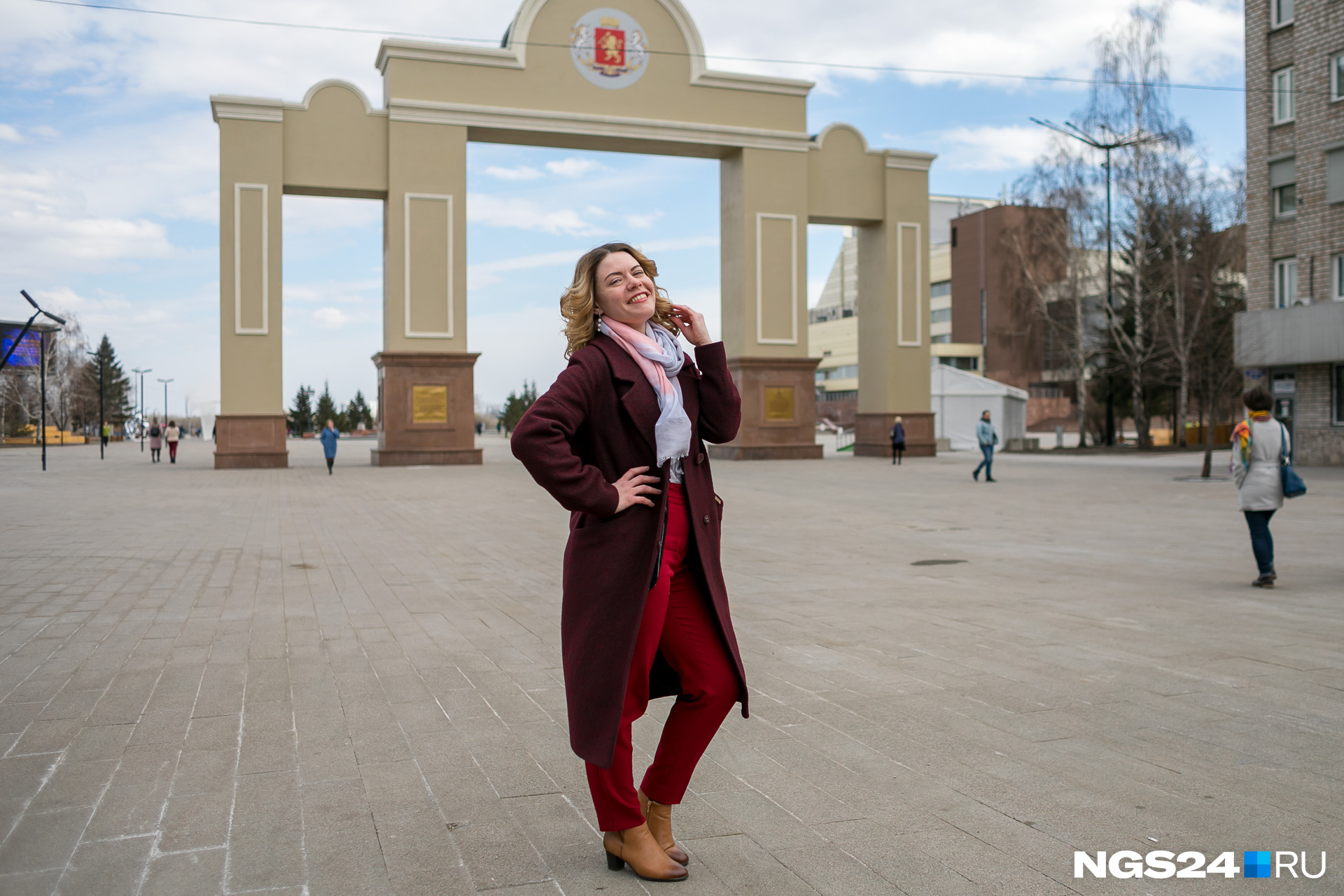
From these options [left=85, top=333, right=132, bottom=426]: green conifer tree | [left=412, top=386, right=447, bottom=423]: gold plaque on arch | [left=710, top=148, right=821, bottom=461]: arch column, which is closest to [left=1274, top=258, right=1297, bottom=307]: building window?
[left=710, top=148, right=821, bottom=461]: arch column

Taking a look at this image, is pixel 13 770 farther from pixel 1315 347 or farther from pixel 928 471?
pixel 1315 347

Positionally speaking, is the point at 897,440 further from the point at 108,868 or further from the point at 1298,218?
the point at 108,868

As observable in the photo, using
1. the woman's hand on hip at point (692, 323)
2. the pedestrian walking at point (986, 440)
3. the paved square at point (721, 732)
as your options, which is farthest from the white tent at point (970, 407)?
the woman's hand on hip at point (692, 323)

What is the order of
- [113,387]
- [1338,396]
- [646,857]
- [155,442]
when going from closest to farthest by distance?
1. [646,857]
2. [1338,396]
3. [155,442]
4. [113,387]

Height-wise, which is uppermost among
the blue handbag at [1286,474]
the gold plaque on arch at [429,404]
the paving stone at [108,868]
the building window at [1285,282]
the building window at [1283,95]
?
the building window at [1283,95]

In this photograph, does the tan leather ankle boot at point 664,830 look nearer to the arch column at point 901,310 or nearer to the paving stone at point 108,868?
the paving stone at point 108,868

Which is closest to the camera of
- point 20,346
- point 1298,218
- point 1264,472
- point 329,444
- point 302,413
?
point 1264,472

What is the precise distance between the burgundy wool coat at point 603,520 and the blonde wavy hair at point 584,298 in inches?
2.4

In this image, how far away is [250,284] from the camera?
30.6m

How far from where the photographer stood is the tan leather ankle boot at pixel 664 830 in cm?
321

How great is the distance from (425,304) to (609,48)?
9.78m

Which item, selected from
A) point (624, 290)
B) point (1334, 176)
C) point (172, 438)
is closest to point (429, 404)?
point (172, 438)

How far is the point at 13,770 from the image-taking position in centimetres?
411

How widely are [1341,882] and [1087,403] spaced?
5129 centimetres
